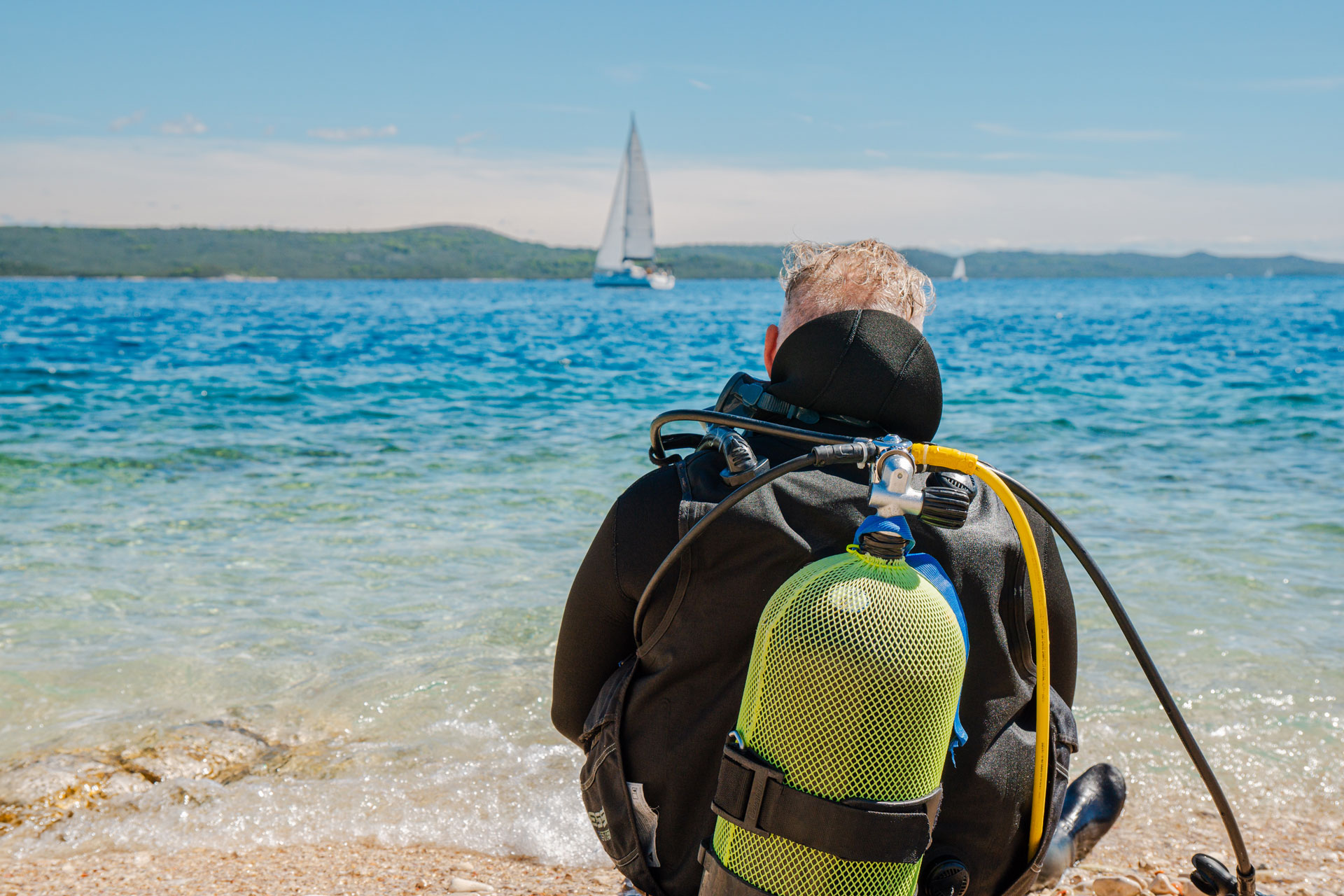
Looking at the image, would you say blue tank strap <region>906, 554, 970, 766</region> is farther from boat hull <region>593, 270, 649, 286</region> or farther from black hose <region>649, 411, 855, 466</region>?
boat hull <region>593, 270, 649, 286</region>

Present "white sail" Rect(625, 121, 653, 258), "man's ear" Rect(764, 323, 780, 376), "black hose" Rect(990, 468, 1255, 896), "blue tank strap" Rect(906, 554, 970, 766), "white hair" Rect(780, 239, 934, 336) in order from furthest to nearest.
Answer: "white sail" Rect(625, 121, 653, 258) < "man's ear" Rect(764, 323, 780, 376) < "white hair" Rect(780, 239, 934, 336) < "black hose" Rect(990, 468, 1255, 896) < "blue tank strap" Rect(906, 554, 970, 766)

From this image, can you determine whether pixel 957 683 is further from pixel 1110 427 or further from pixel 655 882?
pixel 1110 427

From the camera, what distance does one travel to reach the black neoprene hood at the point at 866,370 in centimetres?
175

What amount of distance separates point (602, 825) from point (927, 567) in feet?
2.99

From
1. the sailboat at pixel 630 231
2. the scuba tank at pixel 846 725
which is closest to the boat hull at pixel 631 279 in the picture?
the sailboat at pixel 630 231

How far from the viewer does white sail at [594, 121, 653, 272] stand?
241ft

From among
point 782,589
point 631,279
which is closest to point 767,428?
point 782,589

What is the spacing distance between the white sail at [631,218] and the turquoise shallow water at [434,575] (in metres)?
59.1

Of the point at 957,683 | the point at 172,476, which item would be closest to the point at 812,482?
the point at 957,683

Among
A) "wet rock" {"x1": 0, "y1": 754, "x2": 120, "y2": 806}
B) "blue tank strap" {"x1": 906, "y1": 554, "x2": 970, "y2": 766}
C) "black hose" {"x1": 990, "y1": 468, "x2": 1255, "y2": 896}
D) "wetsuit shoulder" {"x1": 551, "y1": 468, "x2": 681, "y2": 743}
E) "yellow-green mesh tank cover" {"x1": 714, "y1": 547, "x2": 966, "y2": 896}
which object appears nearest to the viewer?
"yellow-green mesh tank cover" {"x1": 714, "y1": 547, "x2": 966, "y2": 896}

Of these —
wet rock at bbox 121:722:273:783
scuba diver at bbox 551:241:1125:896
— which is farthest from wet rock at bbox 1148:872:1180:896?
wet rock at bbox 121:722:273:783

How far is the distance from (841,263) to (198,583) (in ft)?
17.0

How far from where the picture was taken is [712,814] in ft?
6.07

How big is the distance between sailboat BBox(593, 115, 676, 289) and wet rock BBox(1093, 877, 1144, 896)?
239 feet
